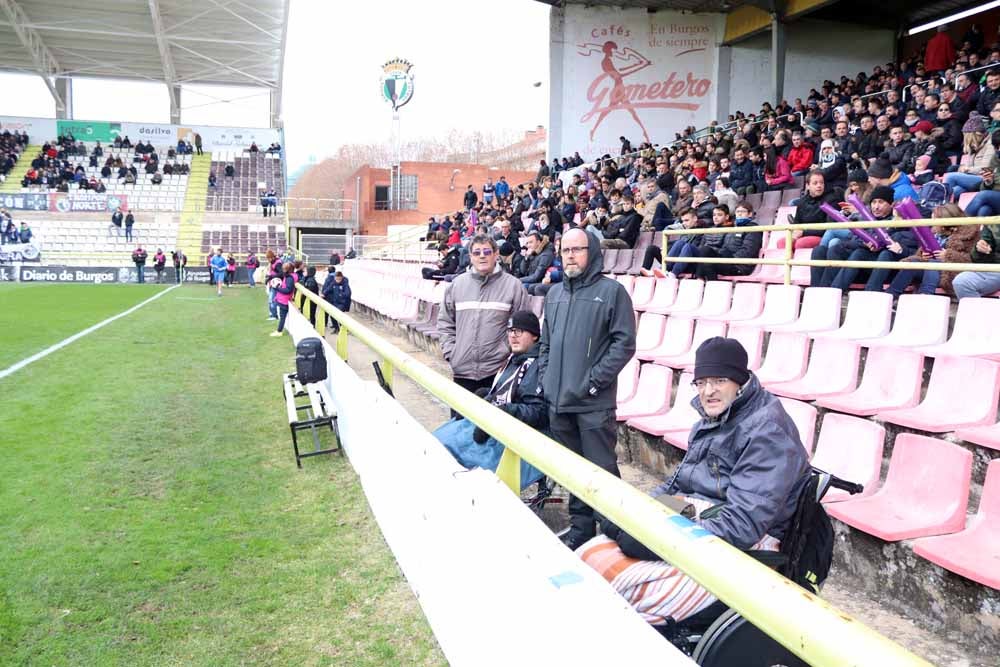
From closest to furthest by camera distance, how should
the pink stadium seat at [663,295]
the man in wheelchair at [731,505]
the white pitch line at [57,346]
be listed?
the man in wheelchair at [731,505], the pink stadium seat at [663,295], the white pitch line at [57,346]

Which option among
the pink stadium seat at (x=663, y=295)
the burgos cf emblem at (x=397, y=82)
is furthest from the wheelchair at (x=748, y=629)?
the burgos cf emblem at (x=397, y=82)

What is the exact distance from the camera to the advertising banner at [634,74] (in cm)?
2250

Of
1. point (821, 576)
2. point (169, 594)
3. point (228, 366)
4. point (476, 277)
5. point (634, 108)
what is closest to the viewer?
point (821, 576)

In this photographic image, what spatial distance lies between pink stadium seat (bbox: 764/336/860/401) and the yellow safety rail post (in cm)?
342

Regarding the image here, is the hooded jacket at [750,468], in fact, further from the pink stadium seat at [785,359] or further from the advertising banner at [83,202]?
the advertising banner at [83,202]

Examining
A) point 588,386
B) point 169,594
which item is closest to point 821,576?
point 588,386

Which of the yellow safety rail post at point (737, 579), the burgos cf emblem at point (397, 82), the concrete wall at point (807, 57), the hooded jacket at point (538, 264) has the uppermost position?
the burgos cf emblem at point (397, 82)

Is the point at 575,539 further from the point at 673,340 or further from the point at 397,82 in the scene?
→ the point at 397,82

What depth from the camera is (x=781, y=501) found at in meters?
2.52

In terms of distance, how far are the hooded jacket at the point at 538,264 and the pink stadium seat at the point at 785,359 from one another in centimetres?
425

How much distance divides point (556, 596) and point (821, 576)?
1200 mm

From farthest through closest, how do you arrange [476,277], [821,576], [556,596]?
[476,277] → [821,576] → [556,596]

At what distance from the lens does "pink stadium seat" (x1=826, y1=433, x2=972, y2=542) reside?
10.4ft

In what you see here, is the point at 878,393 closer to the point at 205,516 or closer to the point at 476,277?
the point at 476,277
